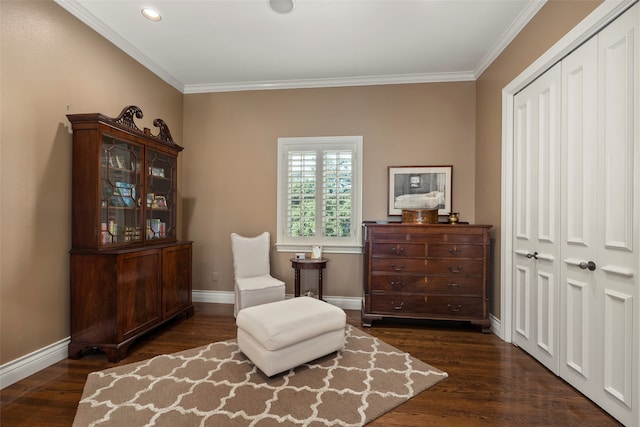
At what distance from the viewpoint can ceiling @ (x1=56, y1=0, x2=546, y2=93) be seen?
2.72 metres

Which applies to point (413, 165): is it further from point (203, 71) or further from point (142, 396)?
point (142, 396)

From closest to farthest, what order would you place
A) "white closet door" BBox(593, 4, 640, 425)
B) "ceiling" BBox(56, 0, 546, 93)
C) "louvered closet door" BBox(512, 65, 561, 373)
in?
"white closet door" BBox(593, 4, 640, 425), "louvered closet door" BBox(512, 65, 561, 373), "ceiling" BBox(56, 0, 546, 93)

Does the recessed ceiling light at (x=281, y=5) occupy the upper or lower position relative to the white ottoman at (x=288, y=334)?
upper

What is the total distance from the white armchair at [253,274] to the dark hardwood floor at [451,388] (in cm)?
45

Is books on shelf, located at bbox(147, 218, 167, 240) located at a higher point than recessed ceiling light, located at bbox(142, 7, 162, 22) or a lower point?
lower

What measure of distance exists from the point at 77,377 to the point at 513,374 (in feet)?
11.2

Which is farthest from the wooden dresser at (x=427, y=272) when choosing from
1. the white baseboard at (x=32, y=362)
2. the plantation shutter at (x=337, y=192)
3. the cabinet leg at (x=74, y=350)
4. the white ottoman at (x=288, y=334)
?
the white baseboard at (x=32, y=362)

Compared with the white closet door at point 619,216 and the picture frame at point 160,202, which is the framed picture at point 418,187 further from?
the picture frame at point 160,202

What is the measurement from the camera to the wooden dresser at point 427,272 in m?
3.31

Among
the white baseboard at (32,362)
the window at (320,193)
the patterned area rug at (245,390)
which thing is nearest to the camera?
the patterned area rug at (245,390)

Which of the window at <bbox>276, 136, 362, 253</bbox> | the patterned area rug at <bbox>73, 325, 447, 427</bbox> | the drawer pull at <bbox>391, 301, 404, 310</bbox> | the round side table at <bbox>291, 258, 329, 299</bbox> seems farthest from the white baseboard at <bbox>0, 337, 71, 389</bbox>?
the drawer pull at <bbox>391, 301, 404, 310</bbox>

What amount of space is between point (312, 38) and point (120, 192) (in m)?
2.46

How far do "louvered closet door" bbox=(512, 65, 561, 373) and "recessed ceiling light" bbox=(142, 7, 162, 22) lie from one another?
349 cm

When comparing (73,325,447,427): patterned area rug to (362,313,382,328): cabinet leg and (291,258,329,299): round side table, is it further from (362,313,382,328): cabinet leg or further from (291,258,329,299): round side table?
(291,258,329,299): round side table
